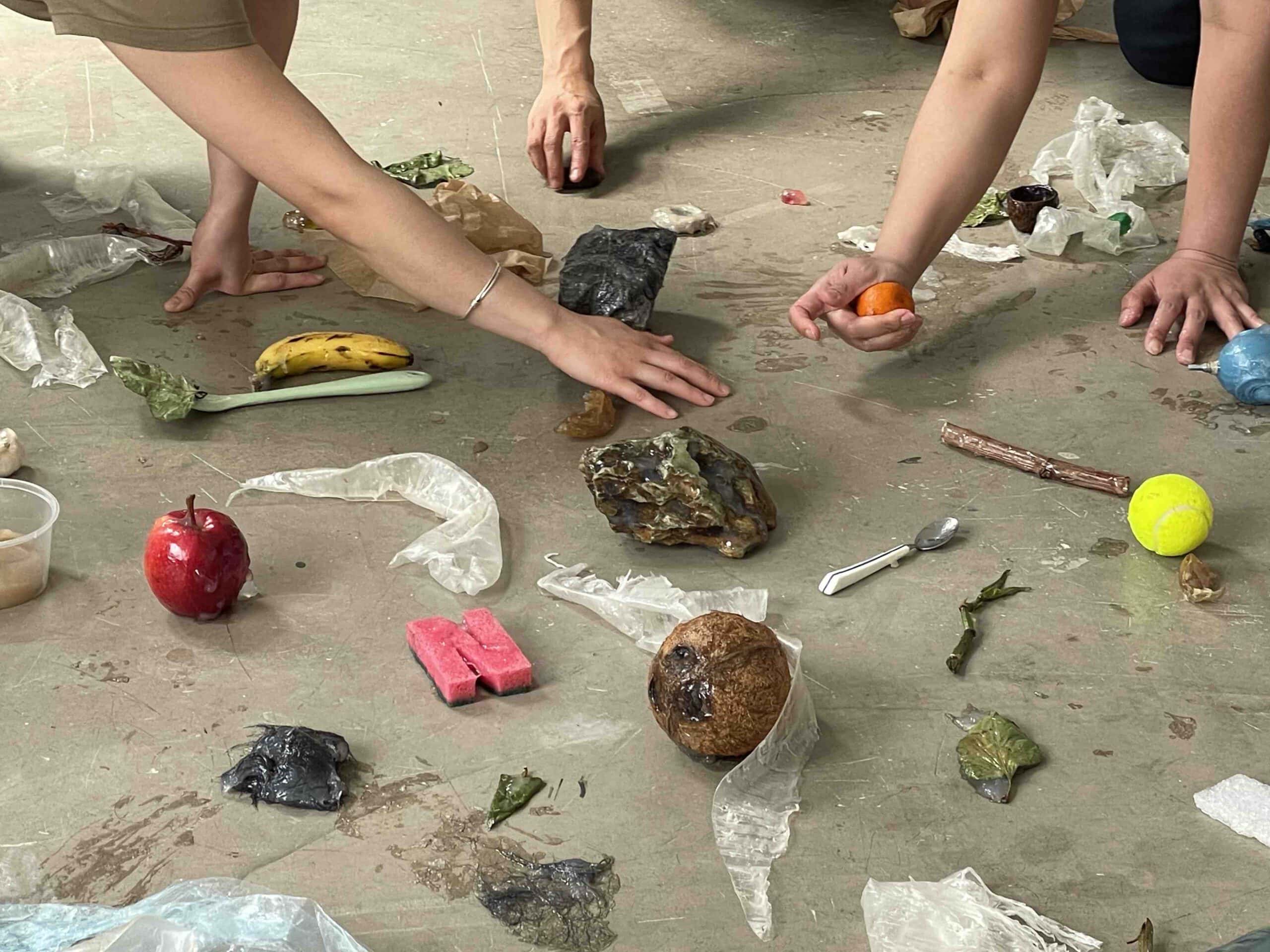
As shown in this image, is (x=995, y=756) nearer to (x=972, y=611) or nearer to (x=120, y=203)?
(x=972, y=611)

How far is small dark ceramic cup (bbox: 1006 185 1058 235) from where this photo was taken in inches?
118

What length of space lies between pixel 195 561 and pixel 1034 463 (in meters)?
1.29

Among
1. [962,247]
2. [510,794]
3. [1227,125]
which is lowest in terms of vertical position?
[962,247]

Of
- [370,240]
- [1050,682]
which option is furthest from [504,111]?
[1050,682]

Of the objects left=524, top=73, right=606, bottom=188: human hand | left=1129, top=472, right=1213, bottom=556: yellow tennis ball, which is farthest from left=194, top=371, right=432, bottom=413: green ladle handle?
left=1129, top=472, right=1213, bottom=556: yellow tennis ball

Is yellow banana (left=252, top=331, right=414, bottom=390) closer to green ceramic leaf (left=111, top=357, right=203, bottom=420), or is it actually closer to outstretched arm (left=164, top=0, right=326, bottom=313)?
green ceramic leaf (left=111, top=357, right=203, bottom=420)

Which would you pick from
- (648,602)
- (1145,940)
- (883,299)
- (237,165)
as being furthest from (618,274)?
(1145,940)

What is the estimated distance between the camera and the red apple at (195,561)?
172cm

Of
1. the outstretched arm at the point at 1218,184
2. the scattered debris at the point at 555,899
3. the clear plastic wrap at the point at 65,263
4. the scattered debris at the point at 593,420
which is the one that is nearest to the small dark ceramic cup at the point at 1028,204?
the outstretched arm at the point at 1218,184

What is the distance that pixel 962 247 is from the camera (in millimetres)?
2941

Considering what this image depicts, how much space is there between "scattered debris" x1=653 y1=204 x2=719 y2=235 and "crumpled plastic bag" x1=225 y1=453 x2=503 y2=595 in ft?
3.53

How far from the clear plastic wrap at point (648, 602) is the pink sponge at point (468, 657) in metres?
0.14

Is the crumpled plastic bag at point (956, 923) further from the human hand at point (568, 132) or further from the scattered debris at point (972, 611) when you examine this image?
the human hand at point (568, 132)

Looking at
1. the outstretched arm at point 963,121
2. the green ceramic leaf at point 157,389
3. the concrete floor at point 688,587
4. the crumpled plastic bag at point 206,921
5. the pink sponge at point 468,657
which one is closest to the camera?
the crumpled plastic bag at point 206,921
